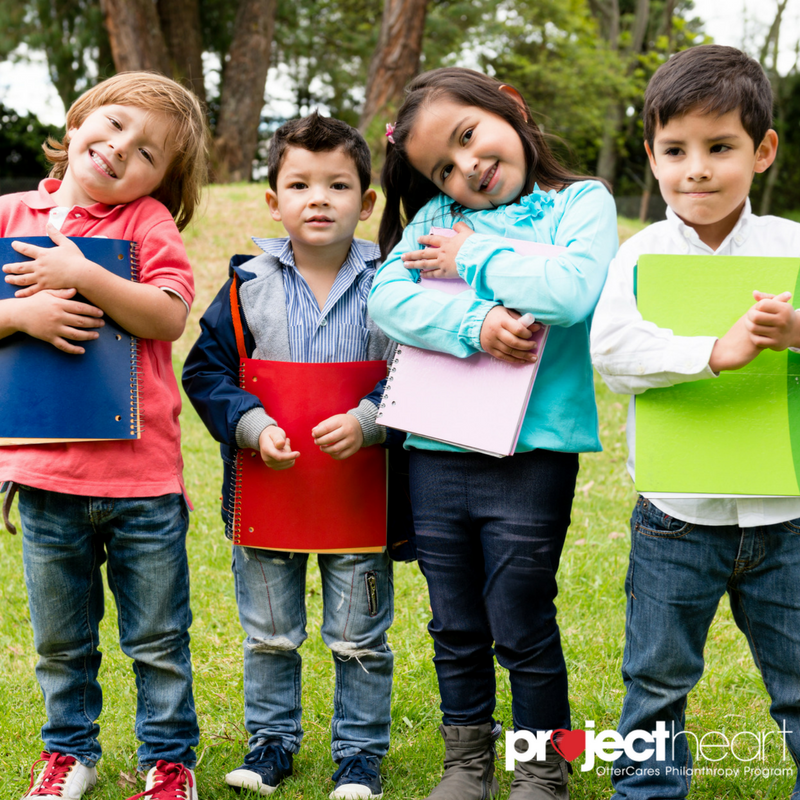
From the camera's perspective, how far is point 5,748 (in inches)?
93.3

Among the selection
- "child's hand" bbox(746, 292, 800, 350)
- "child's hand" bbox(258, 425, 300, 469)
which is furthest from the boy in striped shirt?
"child's hand" bbox(746, 292, 800, 350)

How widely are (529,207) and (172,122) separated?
0.88 meters

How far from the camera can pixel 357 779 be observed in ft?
6.93

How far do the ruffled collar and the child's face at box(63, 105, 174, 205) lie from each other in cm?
84

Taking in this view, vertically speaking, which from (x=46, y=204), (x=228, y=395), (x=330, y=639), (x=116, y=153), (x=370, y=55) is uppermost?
(x=370, y=55)

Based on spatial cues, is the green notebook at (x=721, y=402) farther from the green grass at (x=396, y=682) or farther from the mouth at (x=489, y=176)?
the green grass at (x=396, y=682)

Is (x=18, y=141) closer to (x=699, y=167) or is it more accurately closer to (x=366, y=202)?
(x=366, y=202)

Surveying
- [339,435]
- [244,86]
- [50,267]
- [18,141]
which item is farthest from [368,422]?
[18,141]

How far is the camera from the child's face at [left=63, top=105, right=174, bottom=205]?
1.98 meters

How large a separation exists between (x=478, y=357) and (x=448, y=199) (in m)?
0.44

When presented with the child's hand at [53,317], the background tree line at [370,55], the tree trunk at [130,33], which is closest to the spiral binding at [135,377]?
the child's hand at [53,317]

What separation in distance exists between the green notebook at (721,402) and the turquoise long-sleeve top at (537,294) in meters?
0.16

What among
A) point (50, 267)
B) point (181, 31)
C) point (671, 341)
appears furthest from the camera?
point (181, 31)

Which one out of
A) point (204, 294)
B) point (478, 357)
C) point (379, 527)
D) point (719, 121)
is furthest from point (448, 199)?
point (204, 294)
